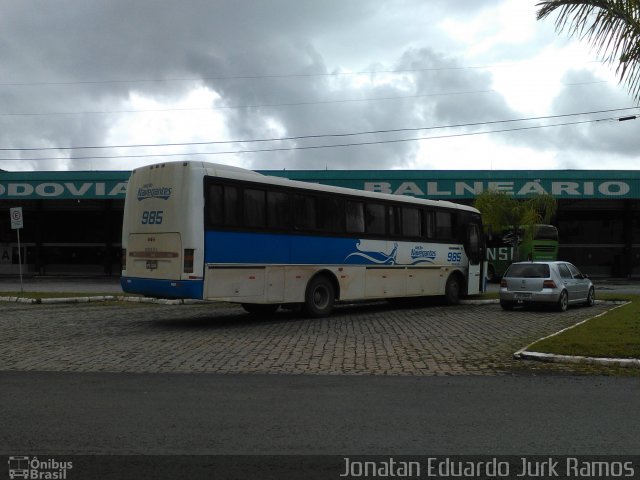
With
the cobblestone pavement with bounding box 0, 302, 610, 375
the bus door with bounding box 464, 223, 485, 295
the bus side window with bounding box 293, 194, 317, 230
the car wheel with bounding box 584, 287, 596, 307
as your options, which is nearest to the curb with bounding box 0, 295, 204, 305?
the cobblestone pavement with bounding box 0, 302, 610, 375

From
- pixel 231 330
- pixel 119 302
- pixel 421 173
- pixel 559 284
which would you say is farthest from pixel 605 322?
pixel 421 173

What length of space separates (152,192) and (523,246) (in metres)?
24.0

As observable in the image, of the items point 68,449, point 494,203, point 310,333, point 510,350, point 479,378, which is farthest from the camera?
point 494,203

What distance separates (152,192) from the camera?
548 inches

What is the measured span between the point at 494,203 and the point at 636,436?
912 inches

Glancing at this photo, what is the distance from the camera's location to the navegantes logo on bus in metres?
13.6

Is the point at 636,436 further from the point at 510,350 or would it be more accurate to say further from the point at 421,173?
the point at 421,173

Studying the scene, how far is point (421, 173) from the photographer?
121 feet

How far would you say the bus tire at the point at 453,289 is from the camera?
68.8 feet

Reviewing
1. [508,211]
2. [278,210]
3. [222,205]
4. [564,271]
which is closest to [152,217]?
[222,205]

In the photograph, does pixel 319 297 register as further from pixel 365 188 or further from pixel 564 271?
pixel 365 188

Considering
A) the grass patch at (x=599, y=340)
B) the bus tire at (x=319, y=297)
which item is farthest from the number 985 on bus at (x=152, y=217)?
the grass patch at (x=599, y=340)

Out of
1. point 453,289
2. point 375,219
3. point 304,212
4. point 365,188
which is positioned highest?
point 365,188

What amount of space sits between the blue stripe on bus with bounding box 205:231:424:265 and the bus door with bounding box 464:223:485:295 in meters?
4.36
